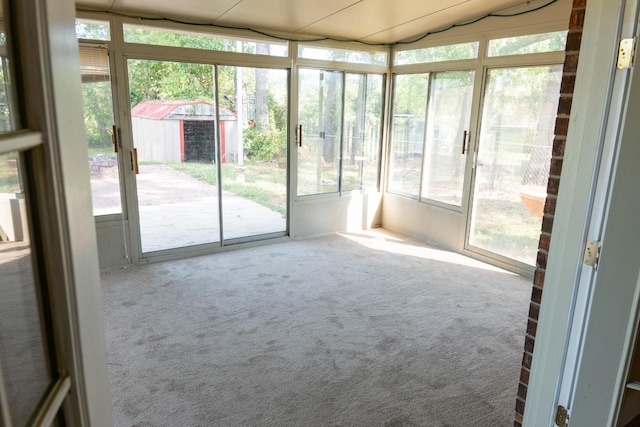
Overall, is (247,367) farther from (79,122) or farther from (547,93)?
(547,93)

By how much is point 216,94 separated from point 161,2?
3.52 ft

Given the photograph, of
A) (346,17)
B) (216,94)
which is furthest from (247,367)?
(346,17)

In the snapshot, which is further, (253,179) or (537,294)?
(253,179)

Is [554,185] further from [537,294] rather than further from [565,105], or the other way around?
[537,294]

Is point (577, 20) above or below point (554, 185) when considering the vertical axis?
above

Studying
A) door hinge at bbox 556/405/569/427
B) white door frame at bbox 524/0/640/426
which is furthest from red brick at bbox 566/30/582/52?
door hinge at bbox 556/405/569/427

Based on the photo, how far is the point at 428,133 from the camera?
17.3 ft

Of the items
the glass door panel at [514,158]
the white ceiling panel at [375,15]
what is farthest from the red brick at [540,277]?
the white ceiling panel at [375,15]

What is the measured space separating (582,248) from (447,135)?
370 centimetres

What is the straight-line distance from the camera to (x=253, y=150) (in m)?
5.05

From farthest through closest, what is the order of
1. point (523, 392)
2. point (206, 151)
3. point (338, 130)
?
point (338, 130) < point (206, 151) < point (523, 392)

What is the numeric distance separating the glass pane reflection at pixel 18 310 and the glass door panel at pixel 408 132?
16.7 ft

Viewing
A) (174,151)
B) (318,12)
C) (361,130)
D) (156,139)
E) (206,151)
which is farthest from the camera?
(361,130)

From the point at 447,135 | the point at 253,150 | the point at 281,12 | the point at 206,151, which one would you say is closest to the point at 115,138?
the point at 206,151
